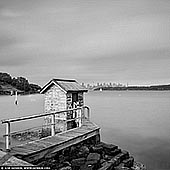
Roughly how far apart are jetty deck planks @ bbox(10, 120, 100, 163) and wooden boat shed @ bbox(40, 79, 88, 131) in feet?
12.7

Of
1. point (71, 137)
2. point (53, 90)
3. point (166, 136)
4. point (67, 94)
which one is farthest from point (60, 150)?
point (166, 136)

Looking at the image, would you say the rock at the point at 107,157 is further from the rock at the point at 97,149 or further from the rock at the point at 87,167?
the rock at the point at 87,167

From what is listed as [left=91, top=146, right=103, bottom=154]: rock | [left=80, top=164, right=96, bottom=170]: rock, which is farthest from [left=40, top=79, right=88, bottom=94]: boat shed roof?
[left=80, top=164, right=96, bottom=170]: rock

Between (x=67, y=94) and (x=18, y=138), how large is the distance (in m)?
4.72

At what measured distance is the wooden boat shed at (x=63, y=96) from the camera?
1499cm

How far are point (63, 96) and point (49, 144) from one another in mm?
6775

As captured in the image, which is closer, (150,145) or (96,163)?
(96,163)

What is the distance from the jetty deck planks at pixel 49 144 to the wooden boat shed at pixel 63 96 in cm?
387

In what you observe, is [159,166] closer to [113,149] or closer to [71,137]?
[113,149]

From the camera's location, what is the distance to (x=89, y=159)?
873cm

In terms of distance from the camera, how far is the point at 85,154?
9.43 m

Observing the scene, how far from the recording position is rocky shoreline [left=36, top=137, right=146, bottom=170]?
26.8 feet

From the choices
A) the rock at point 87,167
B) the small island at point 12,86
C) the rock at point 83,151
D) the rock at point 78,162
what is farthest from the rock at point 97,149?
the small island at point 12,86

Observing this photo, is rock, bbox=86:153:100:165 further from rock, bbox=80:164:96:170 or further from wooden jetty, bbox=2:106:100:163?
wooden jetty, bbox=2:106:100:163
